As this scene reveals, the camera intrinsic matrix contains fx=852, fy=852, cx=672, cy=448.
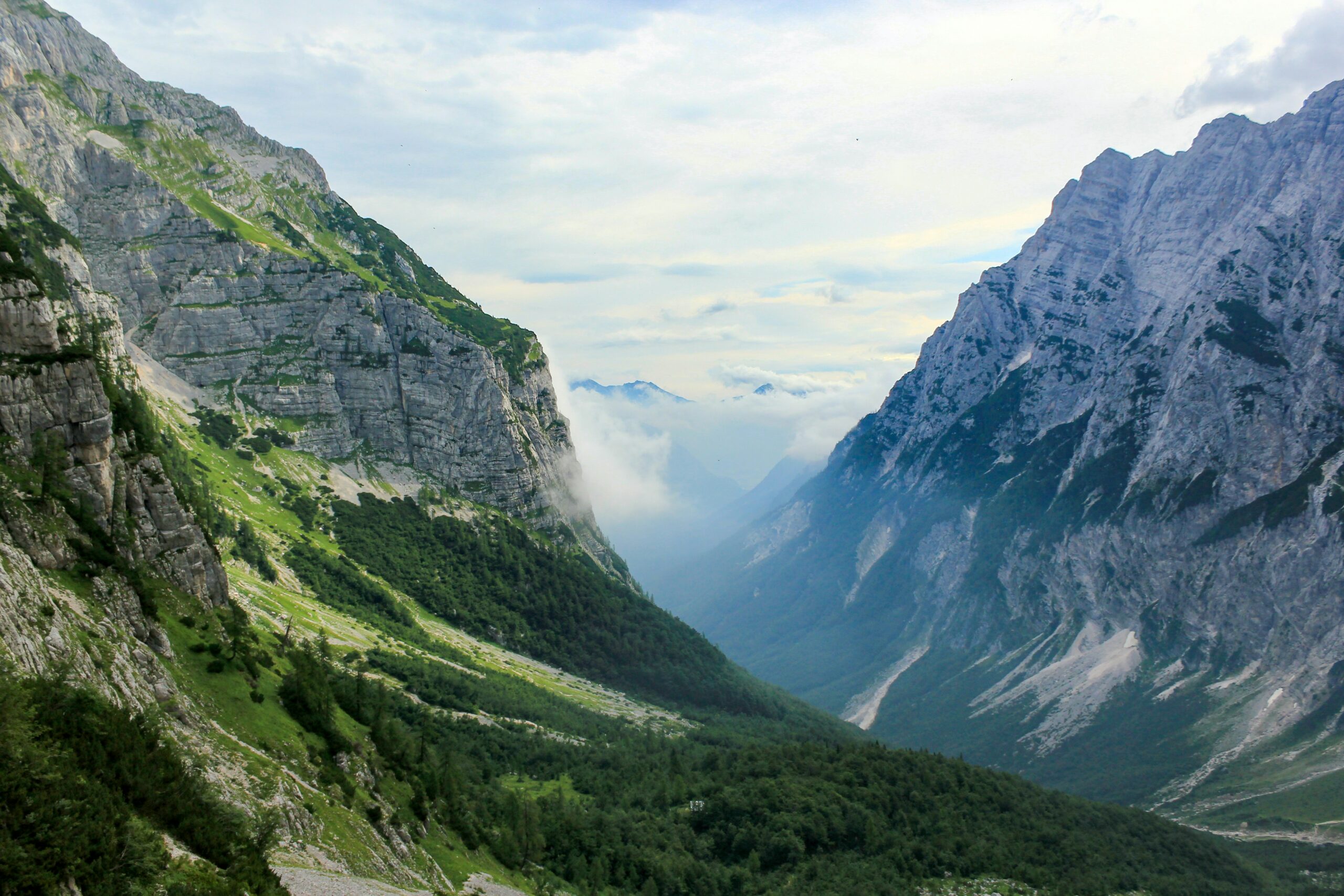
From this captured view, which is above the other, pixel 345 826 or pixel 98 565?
pixel 98 565

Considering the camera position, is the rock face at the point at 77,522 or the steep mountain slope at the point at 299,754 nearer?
the steep mountain slope at the point at 299,754

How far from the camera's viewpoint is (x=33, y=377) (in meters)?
66.3

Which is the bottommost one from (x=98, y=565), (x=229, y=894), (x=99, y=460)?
(x=229, y=894)

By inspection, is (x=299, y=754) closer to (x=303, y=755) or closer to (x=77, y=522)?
(x=303, y=755)

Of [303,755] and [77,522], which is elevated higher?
[77,522]

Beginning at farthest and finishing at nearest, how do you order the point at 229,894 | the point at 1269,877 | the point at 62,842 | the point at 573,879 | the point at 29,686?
1. the point at 1269,877
2. the point at 573,879
3. the point at 29,686
4. the point at 229,894
5. the point at 62,842

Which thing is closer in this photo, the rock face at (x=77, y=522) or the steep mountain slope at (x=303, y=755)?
the steep mountain slope at (x=303, y=755)

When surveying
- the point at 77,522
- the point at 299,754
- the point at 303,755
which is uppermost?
the point at 77,522

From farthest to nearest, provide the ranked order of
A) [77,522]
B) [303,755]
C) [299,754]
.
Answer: [303,755] < [299,754] < [77,522]

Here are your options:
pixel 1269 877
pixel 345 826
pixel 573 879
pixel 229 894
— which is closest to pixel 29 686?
pixel 229 894

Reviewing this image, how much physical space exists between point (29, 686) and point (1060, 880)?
143842 millimetres

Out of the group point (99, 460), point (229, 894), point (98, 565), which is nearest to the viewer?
point (229, 894)

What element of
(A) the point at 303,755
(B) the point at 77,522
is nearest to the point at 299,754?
(A) the point at 303,755

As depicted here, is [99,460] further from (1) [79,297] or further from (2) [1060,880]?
(2) [1060,880]
